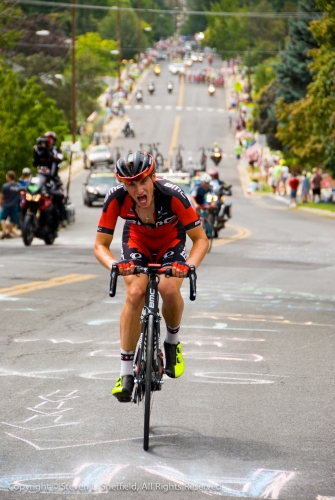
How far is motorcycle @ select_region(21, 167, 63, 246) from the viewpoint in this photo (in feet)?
75.0

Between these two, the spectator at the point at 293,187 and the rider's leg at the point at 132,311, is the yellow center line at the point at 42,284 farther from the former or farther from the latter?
the spectator at the point at 293,187

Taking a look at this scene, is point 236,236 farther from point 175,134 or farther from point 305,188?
point 175,134

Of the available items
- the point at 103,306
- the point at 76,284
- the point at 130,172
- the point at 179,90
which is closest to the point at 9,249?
the point at 76,284

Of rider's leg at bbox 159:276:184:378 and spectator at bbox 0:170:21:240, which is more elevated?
rider's leg at bbox 159:276:184:378

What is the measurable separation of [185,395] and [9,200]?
19.4 metres

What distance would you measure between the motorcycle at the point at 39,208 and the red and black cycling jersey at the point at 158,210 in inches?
624

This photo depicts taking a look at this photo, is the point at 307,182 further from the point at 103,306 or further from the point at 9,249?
the point at 103,306

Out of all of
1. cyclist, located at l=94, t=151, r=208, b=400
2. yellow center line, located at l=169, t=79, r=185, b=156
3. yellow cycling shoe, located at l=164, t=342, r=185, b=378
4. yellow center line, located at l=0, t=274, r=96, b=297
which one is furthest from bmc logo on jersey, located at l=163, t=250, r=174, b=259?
yellow center line, located at l=169, t=79, r=185, b=156

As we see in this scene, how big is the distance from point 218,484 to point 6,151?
Result: 33520mm

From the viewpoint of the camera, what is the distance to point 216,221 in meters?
27.8

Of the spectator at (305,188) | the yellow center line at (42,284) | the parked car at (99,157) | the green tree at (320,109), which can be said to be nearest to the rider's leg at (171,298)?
the yellow center line at (42,284)

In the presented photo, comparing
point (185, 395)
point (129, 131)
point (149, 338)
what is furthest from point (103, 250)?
point (129, 131)

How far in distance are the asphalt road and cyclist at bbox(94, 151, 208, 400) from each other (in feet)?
1.71

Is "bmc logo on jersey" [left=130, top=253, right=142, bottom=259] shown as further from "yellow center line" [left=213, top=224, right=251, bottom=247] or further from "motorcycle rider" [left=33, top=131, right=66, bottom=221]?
→ "yellow center line" [left=213, top=224, right=251, bottom=247]
